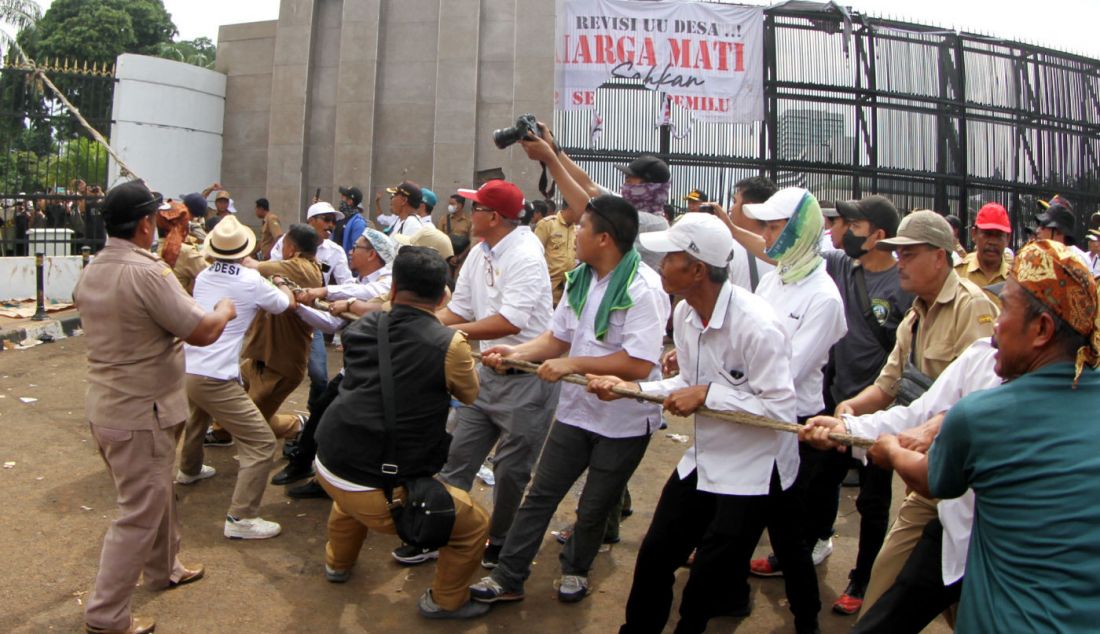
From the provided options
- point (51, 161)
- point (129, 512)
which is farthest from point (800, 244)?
point (51, 161)

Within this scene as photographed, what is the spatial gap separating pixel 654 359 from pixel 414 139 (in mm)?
11346

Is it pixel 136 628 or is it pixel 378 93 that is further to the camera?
pixel 378 93

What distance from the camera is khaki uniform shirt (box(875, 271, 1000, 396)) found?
3.83 metres

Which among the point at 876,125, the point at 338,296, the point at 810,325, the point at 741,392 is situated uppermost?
the point at 876,125

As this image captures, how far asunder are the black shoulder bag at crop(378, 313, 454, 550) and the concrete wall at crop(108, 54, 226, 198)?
36.8 feet

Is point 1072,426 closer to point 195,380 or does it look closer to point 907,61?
point 195,380

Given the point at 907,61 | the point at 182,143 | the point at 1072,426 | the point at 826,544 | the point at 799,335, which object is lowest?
the point at 826,544

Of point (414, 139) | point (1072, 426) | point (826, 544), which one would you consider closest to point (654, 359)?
point (826, 544)

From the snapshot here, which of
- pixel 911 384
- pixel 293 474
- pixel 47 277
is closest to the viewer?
pixel 911 384

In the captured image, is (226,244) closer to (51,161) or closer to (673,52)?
(51,161)

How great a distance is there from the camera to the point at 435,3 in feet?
48.4

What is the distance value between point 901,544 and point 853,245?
2.24 meters

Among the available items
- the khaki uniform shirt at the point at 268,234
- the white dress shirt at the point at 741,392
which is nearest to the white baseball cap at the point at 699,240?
the white dress shirt at the point at 741,392

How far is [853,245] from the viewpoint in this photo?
525 centimetres
